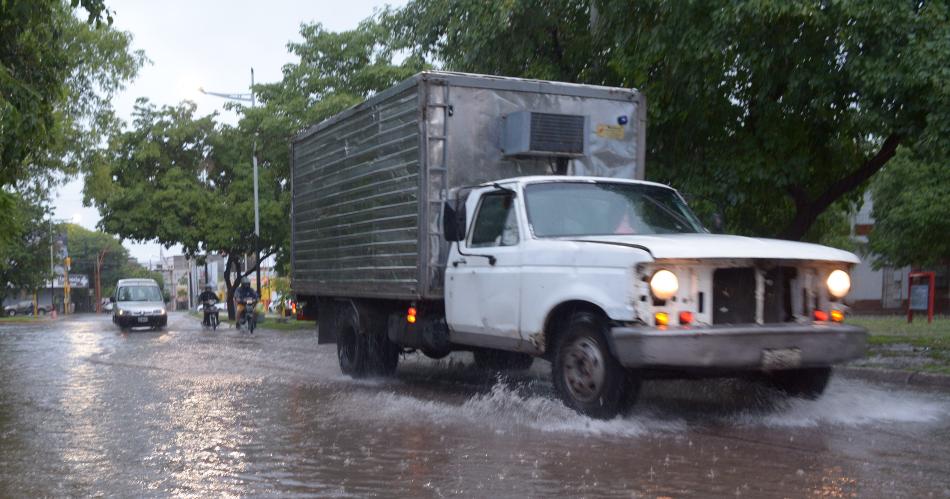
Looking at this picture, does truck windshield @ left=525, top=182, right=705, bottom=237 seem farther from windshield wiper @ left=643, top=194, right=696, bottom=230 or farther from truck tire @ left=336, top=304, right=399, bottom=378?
truck tire @ left=336, top=304, right=399, bottom=378

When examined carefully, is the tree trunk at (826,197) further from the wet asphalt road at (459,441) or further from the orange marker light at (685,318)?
the orange marker light at (685,318)

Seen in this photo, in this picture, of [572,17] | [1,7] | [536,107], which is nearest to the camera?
[536,107]

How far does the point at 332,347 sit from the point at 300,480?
12.9m

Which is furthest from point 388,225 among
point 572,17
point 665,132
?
point 572,17

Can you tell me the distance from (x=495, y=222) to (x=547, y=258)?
1019 millimetres

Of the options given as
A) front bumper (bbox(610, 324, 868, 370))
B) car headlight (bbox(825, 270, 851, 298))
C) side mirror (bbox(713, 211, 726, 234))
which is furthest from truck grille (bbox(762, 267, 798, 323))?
side mirror (bbox(713, 211, 726, 234))

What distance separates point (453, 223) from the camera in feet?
28.5

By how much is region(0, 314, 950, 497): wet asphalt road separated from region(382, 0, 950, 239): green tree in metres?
2.91

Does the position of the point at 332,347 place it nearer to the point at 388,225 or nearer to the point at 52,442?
the point at 388,225

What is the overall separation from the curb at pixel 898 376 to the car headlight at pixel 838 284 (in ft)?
11.5

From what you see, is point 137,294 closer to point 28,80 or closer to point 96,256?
point 28,80

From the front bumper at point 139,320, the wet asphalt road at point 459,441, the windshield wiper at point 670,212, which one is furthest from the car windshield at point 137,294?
the windshield wiper at point 670,212

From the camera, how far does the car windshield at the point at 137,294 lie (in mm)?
32844

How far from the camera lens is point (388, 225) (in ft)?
33.7
